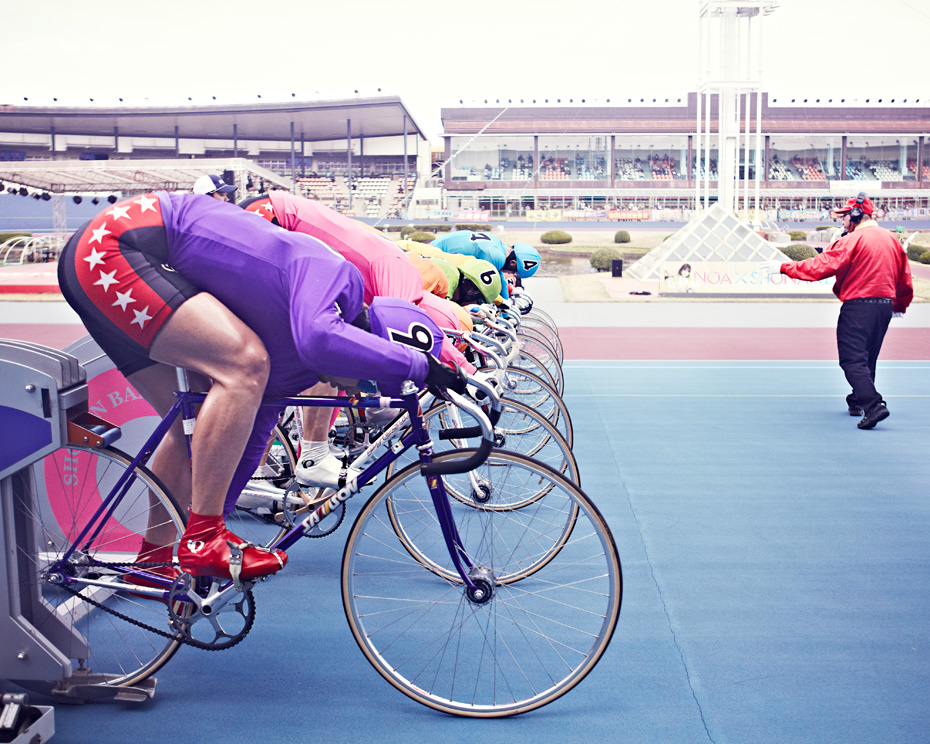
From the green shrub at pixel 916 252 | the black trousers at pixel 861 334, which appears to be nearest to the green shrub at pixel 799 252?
the green shrub at pixel 916 252

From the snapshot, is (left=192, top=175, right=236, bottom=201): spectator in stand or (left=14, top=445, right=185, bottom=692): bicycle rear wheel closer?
(left=14, top=445, right=185, bottom=692): bicycle rear wheel

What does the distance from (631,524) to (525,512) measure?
1.80 ft

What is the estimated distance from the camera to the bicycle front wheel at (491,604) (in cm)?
281

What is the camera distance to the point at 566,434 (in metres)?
4.98

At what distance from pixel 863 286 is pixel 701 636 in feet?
15.2

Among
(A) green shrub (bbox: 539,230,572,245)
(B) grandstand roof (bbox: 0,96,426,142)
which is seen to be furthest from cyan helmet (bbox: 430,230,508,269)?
(B) grandstand roof (bbox: 0,96,426,142)

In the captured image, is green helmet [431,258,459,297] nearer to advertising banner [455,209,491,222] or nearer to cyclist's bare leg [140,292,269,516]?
cyclist's bare leg [140,292,269,516]

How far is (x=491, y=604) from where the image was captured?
3.49m

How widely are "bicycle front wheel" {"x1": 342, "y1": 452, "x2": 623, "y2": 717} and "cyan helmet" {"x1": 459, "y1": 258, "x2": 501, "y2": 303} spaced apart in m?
2.27

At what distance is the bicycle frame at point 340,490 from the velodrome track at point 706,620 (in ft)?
1.54

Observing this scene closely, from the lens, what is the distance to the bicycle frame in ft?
9.35

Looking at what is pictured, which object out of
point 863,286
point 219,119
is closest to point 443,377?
point 863,286

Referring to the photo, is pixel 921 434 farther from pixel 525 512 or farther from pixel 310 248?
pixel 310 248

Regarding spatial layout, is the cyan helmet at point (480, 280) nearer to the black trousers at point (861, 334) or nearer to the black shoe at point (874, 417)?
the black trousers at point (861, 334)
